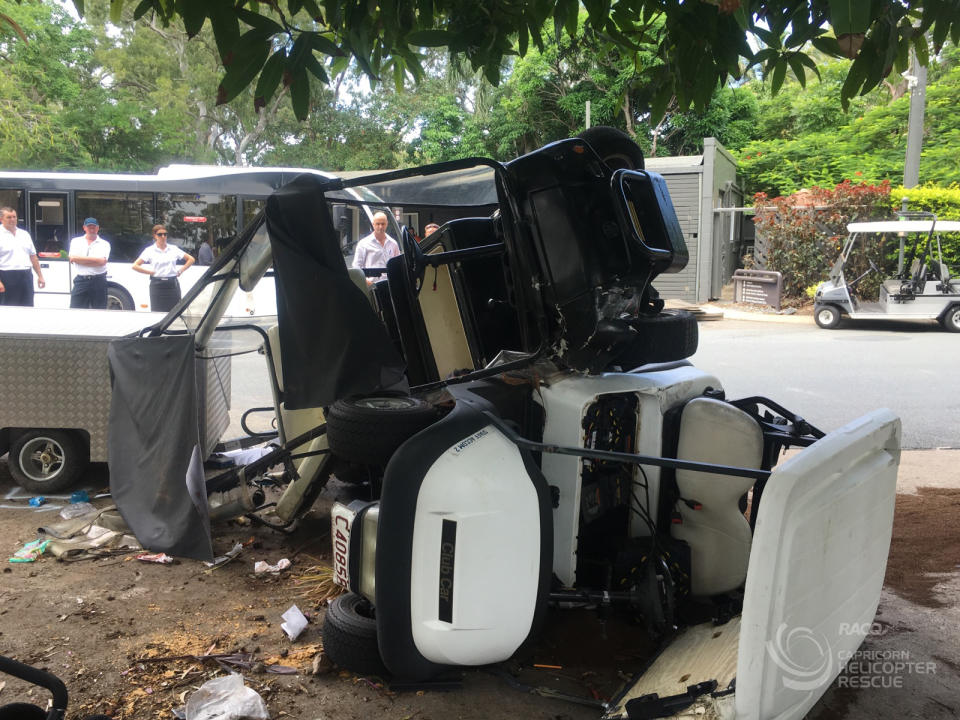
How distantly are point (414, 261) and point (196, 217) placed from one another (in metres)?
14.9

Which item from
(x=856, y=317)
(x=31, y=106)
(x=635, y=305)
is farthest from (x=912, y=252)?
(x=31, y=106)

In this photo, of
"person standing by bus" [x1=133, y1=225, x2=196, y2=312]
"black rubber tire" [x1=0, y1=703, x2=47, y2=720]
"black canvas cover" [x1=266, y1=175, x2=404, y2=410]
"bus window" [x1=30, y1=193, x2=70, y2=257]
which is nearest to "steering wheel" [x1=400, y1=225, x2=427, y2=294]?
"black canvas cover" [x1=266, y1=175, x2=404, y2=410]

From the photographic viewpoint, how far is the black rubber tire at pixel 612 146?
3.85 meters

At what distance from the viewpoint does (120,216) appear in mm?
17406

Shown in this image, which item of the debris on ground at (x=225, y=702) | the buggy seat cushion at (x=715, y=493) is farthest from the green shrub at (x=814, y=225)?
the debris on ground at (x=225, y=702)

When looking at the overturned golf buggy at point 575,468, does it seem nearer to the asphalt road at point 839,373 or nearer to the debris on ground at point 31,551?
the debris on ground at point 31,551

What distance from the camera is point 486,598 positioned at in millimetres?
2891

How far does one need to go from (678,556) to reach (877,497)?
92 cm

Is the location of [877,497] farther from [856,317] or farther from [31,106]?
[31,106]

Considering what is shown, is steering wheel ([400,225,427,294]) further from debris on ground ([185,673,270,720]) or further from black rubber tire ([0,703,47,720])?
black rubber tire ([0,703,47,720])

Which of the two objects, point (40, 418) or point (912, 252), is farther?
point (912, 252)

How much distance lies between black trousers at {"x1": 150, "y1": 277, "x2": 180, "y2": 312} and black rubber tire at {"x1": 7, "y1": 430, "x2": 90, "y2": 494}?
7.89 meters

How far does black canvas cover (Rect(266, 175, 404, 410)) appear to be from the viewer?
3.62 meters

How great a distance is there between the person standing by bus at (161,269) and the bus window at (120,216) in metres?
4.82
